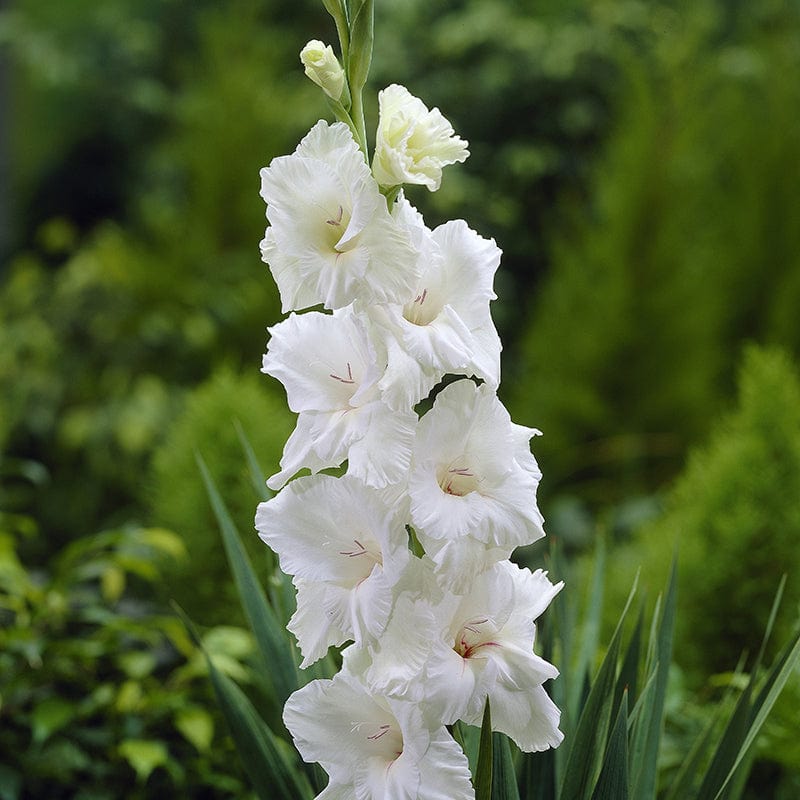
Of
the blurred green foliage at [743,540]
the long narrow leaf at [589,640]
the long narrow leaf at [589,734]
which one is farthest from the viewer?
the blurred green foliage at [743,540]

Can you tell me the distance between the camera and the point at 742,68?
4711 millimetres

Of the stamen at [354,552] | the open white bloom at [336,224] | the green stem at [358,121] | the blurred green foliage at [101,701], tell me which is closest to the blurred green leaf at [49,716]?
the blurred green foliage at [101,701]

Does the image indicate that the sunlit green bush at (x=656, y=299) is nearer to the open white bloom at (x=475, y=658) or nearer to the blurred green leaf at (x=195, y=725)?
the blurred green leaf at (x=195, y=725)

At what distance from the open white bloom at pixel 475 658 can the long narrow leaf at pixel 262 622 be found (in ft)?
1.22

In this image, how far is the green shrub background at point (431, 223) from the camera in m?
2.20

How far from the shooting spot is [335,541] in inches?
43.0

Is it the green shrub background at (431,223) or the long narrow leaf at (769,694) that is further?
the green shrub background at (431,223)

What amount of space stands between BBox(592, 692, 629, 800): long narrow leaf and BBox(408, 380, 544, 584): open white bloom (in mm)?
241

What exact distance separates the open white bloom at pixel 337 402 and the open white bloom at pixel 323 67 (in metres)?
0.23

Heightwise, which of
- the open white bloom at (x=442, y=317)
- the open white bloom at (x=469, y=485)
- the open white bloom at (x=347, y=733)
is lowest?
the open white bloom at (x=347, y=733)

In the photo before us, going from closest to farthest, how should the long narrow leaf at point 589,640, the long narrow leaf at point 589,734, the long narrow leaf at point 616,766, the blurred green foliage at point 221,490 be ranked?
the long narrow leaf at point 616,766, the long narrow leaf at point 589,734, the long narrow leaf at point 589,640, the blurred green foliage at point 221,490

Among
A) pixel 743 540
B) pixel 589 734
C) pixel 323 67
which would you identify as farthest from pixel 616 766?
pixel 743 540

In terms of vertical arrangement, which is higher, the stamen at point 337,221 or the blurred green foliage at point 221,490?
the stamen at point 337,221

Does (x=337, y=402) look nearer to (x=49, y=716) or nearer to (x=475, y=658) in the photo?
(x=475, y=658)
